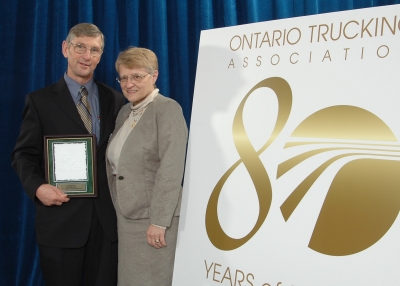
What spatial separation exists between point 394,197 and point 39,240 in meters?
1.40

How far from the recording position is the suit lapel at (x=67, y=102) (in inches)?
76.1

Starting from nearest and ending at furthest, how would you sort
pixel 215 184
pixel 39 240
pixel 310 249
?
1. pixel 310 249
2. pixel 215 184
3. pixel 39 240

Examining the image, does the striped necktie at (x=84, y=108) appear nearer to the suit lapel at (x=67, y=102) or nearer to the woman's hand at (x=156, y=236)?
the suit lapel at (x=67, y=102)

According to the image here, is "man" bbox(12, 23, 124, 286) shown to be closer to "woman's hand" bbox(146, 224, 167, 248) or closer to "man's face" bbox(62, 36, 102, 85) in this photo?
"man's face" bbox(62, 36, 102, 85)

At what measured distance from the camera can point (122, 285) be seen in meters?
1.81

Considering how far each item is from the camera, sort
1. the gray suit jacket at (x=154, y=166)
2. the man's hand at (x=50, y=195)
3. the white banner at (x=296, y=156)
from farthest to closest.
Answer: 1. the man's hand at (x=50, y=195)
2. the gray suit jacket at (x=154, y=166)
3. the white banner at (x=296, y=156)

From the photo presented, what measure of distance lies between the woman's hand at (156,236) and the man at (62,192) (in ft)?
0.97

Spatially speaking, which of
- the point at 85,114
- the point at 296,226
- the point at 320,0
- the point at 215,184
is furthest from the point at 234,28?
the point at 320,0

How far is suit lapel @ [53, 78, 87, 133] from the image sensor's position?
193cm

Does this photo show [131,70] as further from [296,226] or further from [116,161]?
[296,226]

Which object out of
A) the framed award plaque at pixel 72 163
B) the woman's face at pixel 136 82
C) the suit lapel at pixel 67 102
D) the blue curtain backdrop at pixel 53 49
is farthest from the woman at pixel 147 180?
the blue curtain backdrop at pixel 53 49

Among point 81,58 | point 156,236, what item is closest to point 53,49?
point 81,58

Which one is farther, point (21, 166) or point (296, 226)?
point (21, 166)

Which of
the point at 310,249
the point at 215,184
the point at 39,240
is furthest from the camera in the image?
the point at 39,240
